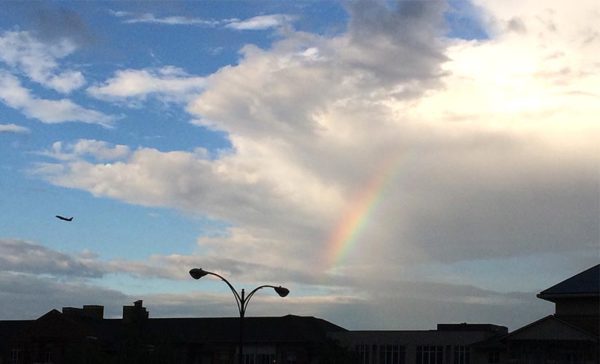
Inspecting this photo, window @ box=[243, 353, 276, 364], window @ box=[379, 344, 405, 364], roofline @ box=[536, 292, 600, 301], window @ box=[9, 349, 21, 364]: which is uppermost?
roofline @ box=[536, 292, 600, 301]

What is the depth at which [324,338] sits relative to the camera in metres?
87.4

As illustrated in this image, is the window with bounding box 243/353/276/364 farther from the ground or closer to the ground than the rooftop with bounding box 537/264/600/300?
closer to the ground

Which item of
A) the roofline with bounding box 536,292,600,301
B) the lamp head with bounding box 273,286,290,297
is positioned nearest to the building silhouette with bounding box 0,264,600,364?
the roofline with bounding box 536,292,600,301

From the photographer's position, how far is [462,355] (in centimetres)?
8225

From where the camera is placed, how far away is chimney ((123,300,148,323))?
312ft

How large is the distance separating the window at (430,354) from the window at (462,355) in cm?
148

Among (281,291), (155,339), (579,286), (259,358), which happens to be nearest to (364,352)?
(259,358)

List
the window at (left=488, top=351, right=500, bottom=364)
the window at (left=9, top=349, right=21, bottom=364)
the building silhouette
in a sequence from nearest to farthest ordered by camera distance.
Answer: the building silhouette, the window at (left=488, top=351, right=500, bottom=364), the window at (left=9, top=349, right=21, bottom=364)

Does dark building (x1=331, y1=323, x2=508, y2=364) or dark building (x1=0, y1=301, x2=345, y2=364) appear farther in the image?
dark building (x1=0, y1=301, x2=345, y2=364)

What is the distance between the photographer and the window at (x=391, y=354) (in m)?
86.9

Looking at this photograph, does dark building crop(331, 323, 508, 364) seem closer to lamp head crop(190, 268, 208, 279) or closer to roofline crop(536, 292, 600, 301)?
roofline crop(536, 292, 600, 301)

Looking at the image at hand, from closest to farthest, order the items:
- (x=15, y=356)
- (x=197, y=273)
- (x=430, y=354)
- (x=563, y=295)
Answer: (x=197, y=273) < (x=563, y=295) < (x=430, y=354) < (x=15, y=356)

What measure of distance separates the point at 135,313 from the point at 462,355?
34887 mm

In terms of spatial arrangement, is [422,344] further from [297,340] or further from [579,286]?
[579,286]
